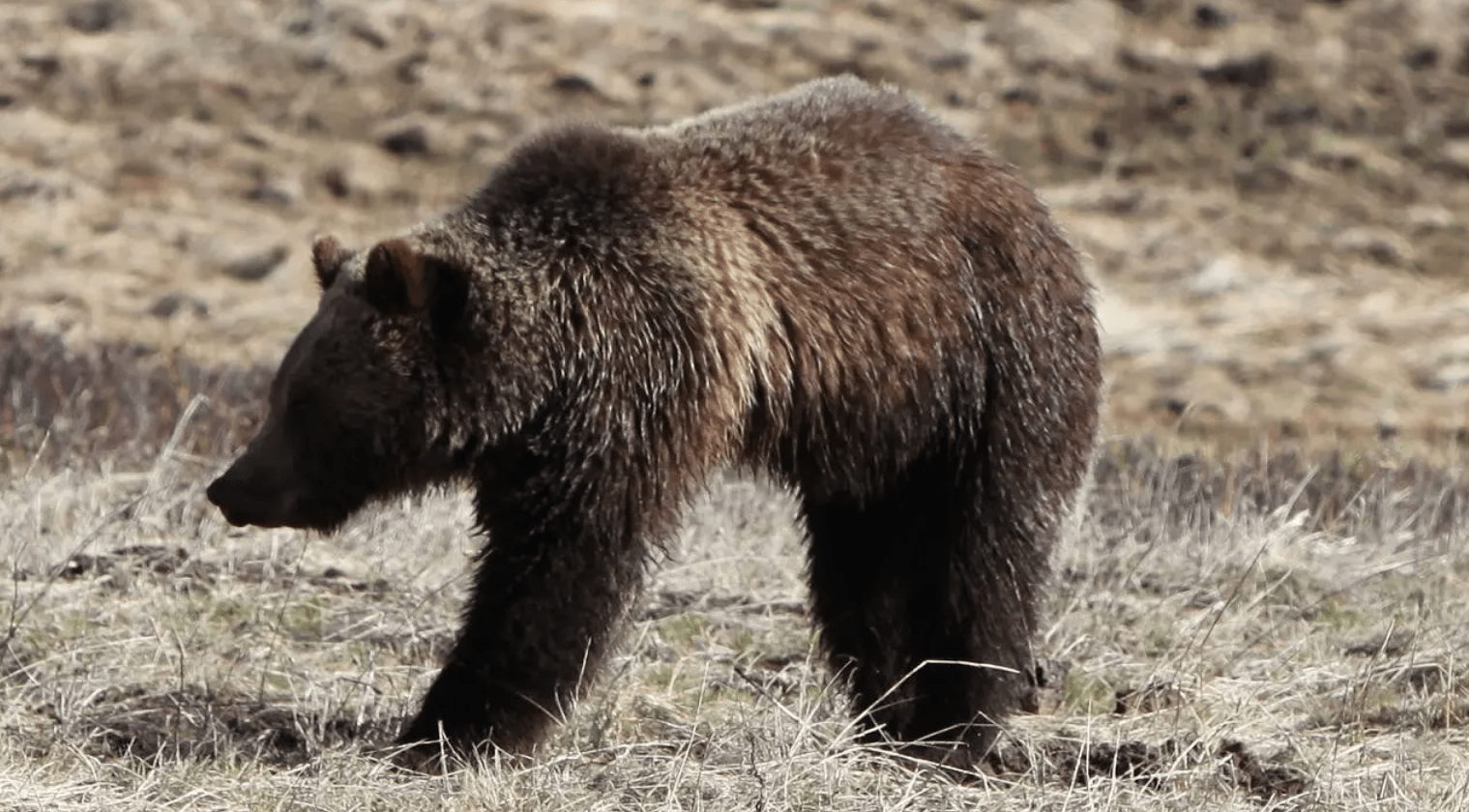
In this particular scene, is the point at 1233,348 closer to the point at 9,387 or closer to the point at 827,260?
the point at 9,387

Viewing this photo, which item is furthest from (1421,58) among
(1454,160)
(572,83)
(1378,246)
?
(572,83)

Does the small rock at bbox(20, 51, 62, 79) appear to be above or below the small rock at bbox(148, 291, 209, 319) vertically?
above

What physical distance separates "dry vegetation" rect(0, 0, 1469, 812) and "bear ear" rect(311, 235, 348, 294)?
46.7 inches

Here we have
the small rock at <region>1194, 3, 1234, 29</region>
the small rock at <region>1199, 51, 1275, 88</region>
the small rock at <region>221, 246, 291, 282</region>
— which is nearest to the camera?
the small rock at <region>221, 246, 291, 282</region>

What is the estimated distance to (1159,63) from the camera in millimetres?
19766

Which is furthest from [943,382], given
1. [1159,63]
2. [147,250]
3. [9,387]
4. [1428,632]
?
[1159,63]

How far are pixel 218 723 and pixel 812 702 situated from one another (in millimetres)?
1704

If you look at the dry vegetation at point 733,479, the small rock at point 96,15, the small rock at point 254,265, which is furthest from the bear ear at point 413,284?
the small rock at point 96,15

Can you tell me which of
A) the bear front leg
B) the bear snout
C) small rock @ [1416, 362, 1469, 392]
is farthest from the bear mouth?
small rock @ [1416, 362, 1469, 392]

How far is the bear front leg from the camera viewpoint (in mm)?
5492

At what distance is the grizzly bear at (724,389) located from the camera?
219 inches

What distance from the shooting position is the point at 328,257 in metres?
6.09

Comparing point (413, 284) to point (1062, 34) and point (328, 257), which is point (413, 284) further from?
point (1062, 34)

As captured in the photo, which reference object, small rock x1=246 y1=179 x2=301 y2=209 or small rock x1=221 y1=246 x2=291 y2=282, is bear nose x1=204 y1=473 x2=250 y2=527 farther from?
small rock x1=246 y1=179 x2=301 y2=209
